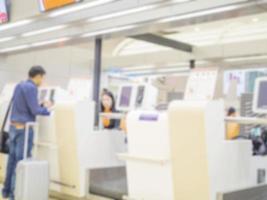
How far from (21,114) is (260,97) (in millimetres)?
2462

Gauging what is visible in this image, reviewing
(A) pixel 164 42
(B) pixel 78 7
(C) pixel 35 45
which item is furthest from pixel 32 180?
(A) pixel 164 42

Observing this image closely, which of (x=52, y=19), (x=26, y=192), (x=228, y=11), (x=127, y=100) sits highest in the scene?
(x=52, y=19)

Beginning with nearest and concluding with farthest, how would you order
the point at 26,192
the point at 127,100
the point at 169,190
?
the point at 169,190, the point at 26,192, the point at 127,100

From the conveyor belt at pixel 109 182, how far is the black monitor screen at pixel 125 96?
2.35ft

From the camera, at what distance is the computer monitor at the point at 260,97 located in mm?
2951

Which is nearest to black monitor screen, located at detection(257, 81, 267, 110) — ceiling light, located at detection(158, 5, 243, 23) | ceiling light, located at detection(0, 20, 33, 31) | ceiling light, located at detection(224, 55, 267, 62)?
ceiling light, located at detection(158, 5, 243, 23)

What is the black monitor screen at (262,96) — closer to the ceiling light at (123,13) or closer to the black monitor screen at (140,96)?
the black monitor screen at (140,96)

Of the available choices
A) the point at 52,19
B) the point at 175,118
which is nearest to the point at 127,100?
the point at 175,118

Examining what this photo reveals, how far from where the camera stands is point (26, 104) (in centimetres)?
412

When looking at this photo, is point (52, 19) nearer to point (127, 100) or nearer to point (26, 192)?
point (127, 100)

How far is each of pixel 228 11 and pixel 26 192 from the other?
2.84m

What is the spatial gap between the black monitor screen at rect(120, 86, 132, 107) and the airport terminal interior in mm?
13

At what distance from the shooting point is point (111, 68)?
35.5 feet

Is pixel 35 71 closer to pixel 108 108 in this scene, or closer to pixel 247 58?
pixel 108 108
